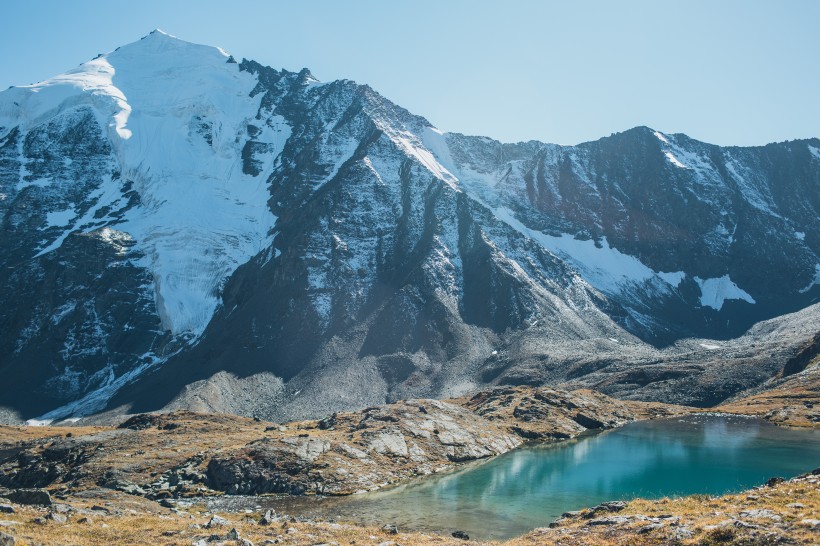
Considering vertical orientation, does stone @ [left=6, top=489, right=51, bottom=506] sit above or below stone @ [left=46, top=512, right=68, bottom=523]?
below

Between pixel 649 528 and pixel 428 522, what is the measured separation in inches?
1003

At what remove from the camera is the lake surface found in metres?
55.4

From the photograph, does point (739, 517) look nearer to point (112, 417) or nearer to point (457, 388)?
point (457, 388)

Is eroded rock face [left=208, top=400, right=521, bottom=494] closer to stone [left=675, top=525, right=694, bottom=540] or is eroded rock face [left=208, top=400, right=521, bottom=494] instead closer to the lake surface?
the lake surface

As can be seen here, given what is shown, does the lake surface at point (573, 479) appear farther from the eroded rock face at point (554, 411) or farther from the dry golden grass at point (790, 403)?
the eroded rock face at point (554, 411)

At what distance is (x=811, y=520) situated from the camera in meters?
26.8

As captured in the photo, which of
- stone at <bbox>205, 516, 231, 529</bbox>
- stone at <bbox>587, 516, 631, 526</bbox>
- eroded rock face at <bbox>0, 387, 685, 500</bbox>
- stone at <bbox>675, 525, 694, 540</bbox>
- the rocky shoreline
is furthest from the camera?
eroded rock face at <bbox>0, 387, 685, 500</bbox>

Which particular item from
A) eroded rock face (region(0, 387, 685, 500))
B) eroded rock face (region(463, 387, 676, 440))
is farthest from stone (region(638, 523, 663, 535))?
eroded rock face (region(463, 387, 676, 440))

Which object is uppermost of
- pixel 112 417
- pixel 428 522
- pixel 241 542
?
pixel 241 542

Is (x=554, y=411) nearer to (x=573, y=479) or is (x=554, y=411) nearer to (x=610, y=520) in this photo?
(x=573, y=479)

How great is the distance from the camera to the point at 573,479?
71812mm

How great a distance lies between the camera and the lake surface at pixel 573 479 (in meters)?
55.4

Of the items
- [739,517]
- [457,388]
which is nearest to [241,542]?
[739,517]

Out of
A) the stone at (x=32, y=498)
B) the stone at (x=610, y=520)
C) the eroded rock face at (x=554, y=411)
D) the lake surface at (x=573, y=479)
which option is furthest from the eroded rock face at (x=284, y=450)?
the stone at (x=610, y=520)
